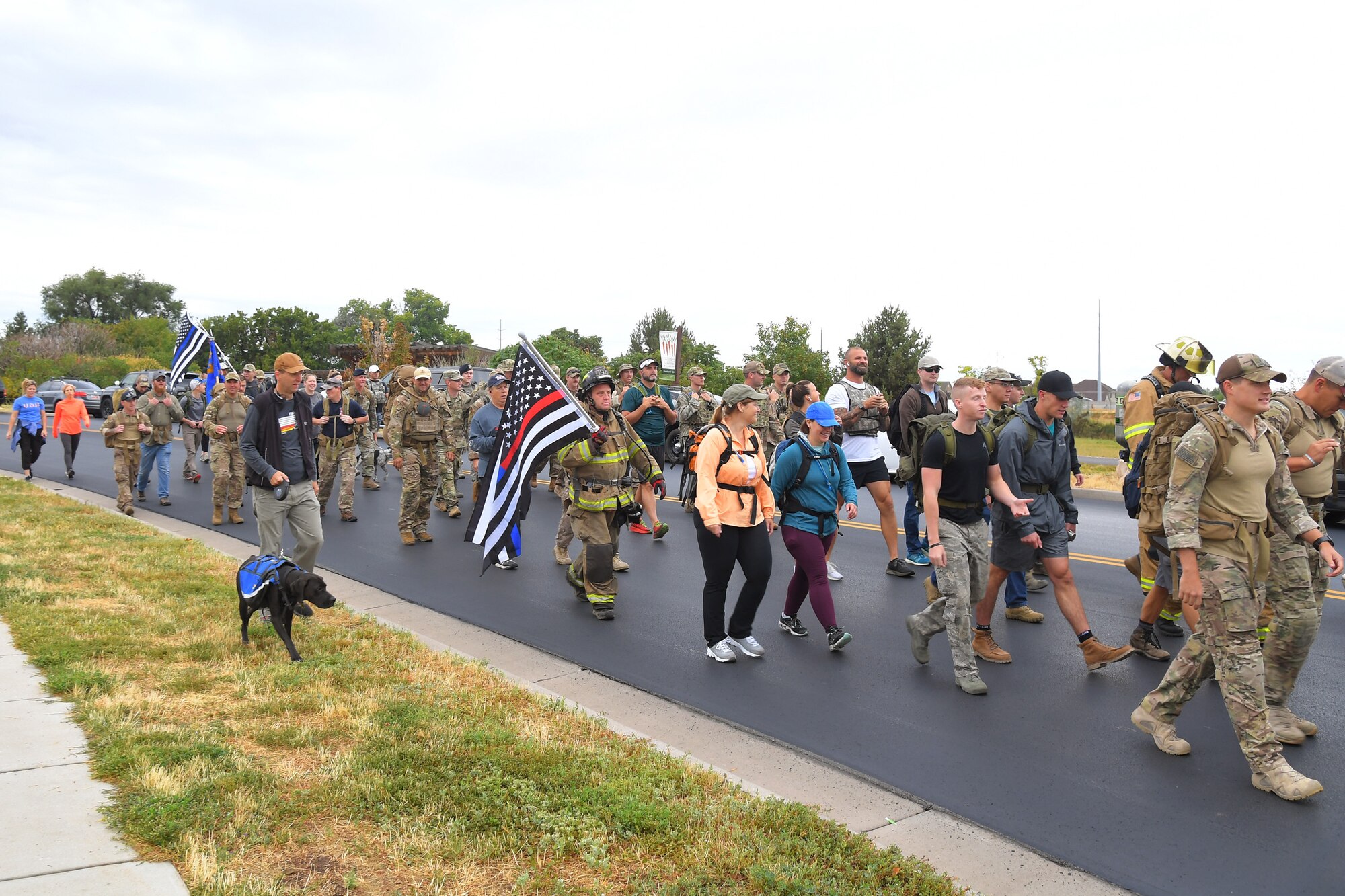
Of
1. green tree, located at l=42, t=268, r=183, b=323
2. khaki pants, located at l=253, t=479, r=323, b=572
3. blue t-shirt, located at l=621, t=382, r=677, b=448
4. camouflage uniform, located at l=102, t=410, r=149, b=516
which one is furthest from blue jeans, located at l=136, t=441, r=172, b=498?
green tree, located at l=42, t=268, r=183, b=323

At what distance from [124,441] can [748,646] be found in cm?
1117

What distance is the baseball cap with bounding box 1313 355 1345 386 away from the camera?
5336 millimetres

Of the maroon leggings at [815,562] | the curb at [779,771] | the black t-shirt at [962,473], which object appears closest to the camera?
the curb at [779,771]

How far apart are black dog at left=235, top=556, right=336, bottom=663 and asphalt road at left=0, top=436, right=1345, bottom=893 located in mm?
1706

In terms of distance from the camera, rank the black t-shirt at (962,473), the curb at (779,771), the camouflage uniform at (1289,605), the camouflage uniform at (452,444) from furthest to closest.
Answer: the camouflage uniform at (452,444) → the black t-shirt at (962,473) → the camouflage uniform at (1289,605) → the curb at (779,771)

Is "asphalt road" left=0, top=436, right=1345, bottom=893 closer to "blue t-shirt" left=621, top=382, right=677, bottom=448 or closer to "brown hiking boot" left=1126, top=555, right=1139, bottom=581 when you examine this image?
"brown hiking boot" left=1126, top=555, right=1139, bottom=581

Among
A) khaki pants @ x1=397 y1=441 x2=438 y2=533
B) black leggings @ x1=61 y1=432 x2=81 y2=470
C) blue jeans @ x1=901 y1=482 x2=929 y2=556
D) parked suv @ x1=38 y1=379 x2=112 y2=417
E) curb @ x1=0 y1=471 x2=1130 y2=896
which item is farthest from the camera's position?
parked suv @ x1=38 y1=379 x2=112 y2=417

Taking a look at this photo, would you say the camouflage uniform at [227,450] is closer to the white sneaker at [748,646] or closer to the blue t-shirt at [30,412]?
the blue t-shirt at [30,412]

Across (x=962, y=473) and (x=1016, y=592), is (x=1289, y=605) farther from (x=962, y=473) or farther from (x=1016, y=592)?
Answer: (x=1016, y=592)

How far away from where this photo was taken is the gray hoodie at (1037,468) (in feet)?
21.8

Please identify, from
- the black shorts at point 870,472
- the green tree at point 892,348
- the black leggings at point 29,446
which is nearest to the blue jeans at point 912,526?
the black shorts at point 870,472

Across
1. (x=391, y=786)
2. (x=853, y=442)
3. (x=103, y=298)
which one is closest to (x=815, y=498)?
(x=853, y=442)

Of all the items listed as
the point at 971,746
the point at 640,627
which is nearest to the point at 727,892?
the point at 971,746

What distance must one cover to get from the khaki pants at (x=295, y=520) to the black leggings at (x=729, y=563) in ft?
10.8
